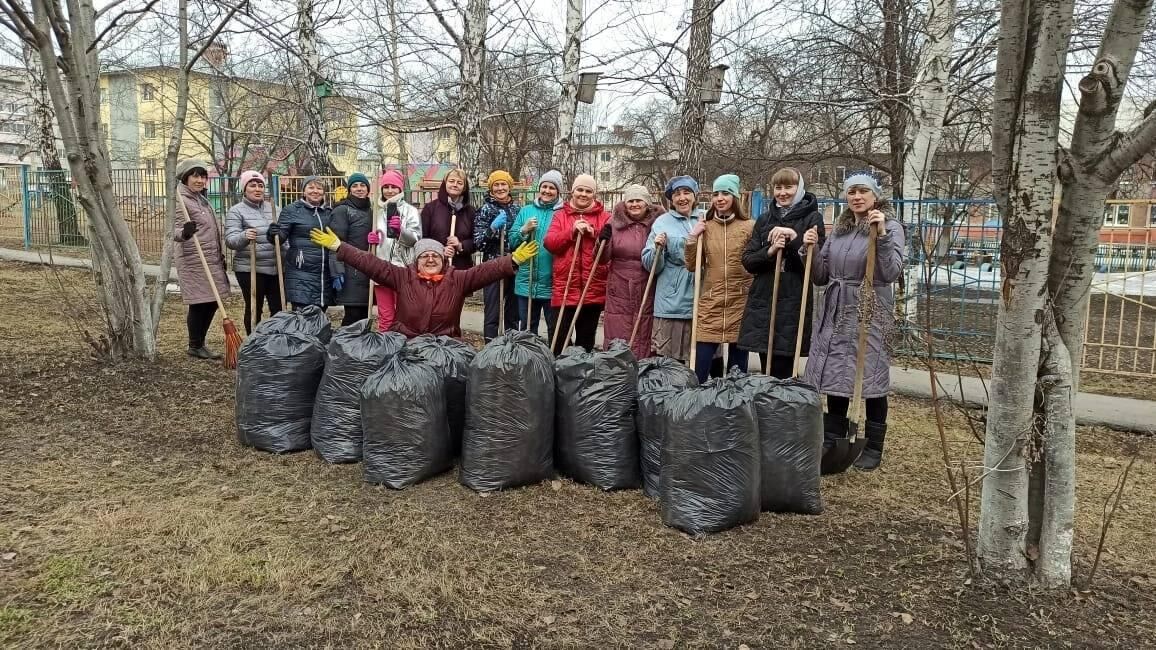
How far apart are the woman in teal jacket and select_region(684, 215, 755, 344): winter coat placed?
3.67 ft

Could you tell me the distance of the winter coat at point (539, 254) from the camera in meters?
5.30

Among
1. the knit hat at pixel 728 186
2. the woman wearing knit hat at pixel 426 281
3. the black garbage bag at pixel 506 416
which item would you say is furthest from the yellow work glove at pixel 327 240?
the knit hat at pixel 728 186

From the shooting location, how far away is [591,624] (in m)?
2.54

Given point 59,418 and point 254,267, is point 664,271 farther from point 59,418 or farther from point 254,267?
point 59,418

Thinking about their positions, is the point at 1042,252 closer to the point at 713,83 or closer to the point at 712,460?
the point at 712,460

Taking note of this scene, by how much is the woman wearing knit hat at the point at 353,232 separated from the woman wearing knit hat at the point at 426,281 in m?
1.06

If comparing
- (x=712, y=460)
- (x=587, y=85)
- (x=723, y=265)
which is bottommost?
(x=712, y=460)

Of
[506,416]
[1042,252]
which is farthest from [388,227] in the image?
[1042,252]

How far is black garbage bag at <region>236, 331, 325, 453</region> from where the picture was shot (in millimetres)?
4168

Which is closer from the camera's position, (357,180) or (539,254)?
(539,254)

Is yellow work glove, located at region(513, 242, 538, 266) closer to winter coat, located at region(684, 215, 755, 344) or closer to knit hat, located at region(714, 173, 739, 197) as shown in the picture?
winter coat, located at region(684, 215, 755, 344)

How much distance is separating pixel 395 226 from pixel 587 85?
4.25m

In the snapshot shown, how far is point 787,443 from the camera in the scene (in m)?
3.38

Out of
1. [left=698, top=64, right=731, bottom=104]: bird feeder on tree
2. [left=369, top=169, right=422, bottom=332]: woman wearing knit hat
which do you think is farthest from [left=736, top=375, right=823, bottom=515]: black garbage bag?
[left=698, top=64, right=731, bottom=104]: bird feeder on tree
